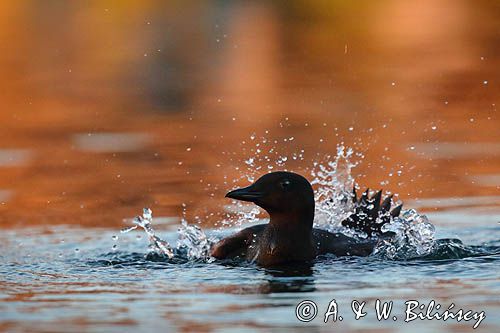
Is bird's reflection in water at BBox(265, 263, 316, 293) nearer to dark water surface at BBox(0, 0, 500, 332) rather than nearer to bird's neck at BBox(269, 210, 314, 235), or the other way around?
dark water surface at BBox(0, 0, 500, 332)

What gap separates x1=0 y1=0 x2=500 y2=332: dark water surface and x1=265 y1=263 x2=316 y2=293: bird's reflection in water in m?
0.03

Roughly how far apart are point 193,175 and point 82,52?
11328mm

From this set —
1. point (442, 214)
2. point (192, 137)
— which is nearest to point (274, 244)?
point (442, 214)

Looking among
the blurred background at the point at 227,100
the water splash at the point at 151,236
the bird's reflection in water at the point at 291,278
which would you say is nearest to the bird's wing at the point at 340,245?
the bird's reflection in water at the point at 291,278

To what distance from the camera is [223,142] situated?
15430mm

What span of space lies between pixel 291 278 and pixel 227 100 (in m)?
9.48

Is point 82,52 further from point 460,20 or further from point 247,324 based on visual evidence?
point 247,324

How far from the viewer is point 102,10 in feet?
98.9

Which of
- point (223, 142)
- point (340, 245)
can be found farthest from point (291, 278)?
point (223, 142)

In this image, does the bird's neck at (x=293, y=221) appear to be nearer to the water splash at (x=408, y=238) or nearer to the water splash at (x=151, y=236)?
the water splash at (x=408, y=238)

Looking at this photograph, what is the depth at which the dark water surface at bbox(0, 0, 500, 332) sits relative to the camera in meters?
8.77

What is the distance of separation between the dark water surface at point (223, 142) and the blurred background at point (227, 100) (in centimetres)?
5

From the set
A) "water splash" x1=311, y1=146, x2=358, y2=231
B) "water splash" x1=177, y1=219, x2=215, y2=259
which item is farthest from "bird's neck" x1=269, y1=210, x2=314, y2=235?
"water splash" x1=311, y1=146, x2=358, y2=231

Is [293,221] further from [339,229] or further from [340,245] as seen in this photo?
[339,229]
